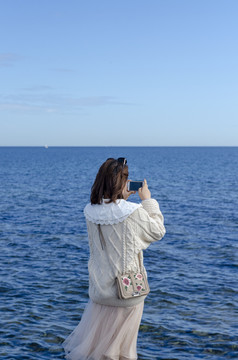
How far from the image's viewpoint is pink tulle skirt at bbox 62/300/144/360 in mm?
4781

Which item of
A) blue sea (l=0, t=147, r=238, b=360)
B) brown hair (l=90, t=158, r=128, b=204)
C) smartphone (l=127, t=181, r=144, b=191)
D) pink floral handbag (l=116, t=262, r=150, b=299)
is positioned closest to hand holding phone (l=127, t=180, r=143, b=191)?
smartphone (l=127, t=181, r=144, b=191)

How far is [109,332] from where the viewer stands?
484cm

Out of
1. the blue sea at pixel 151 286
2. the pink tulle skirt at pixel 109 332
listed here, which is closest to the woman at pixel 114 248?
the pink tulle skirt at pixel 109 332

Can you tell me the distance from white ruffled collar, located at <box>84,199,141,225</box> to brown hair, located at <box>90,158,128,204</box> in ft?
0.20

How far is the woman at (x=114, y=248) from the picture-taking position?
447 centimetres

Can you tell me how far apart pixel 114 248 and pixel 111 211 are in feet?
1.24

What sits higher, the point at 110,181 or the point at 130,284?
the point at 110,181

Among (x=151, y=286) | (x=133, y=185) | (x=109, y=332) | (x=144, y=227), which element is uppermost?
(x=133, y=185)

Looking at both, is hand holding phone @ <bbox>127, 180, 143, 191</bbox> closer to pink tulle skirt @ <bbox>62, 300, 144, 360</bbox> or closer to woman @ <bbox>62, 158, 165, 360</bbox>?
woman @ <bbox>62, 158, 165, 360</bbox>

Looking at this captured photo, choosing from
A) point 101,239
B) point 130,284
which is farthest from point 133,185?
point 130,284

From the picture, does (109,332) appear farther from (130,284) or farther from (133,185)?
(133,185)

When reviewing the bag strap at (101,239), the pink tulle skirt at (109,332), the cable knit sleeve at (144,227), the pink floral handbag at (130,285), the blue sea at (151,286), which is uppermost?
the cable knit sleeve at (144,227)

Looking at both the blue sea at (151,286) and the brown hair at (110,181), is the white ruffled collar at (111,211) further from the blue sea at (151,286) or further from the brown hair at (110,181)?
the blue sea at (151,286)

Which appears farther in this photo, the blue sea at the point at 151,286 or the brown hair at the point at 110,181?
the blue sea at the point at 151,286
